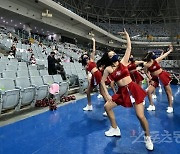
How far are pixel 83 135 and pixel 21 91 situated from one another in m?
2.28

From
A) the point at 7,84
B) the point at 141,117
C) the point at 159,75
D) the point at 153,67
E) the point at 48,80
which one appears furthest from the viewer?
the point at 48,80

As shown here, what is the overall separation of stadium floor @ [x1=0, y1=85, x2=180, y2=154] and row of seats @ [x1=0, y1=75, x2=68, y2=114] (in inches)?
19.8

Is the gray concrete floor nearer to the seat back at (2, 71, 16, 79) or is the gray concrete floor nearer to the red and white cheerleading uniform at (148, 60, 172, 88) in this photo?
the seat back at (2, 71, 16, 79)

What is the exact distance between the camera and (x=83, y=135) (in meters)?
4.51

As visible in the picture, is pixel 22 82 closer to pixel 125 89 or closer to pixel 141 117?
pixel 125 89

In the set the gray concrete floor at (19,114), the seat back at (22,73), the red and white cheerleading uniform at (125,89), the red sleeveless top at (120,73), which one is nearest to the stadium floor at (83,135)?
the gray concrete floor at (19,114)

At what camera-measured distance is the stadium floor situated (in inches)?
145

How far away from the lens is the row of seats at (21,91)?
541 centimetres

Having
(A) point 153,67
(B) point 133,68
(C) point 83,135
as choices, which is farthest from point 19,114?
(A) point 153,67

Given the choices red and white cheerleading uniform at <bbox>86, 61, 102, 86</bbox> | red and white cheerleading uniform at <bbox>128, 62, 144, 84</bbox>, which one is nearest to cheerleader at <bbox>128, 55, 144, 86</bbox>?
red and white cheerleading uniform at <bbox>128, 62, 144, 84</bbox>

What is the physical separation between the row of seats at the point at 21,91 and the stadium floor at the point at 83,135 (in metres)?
0.50

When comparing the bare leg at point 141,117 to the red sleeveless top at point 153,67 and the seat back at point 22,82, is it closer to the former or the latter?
the red sleeveless top at point 153,67

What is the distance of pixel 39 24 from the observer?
24.3 metres

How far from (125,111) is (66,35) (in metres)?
25.3
